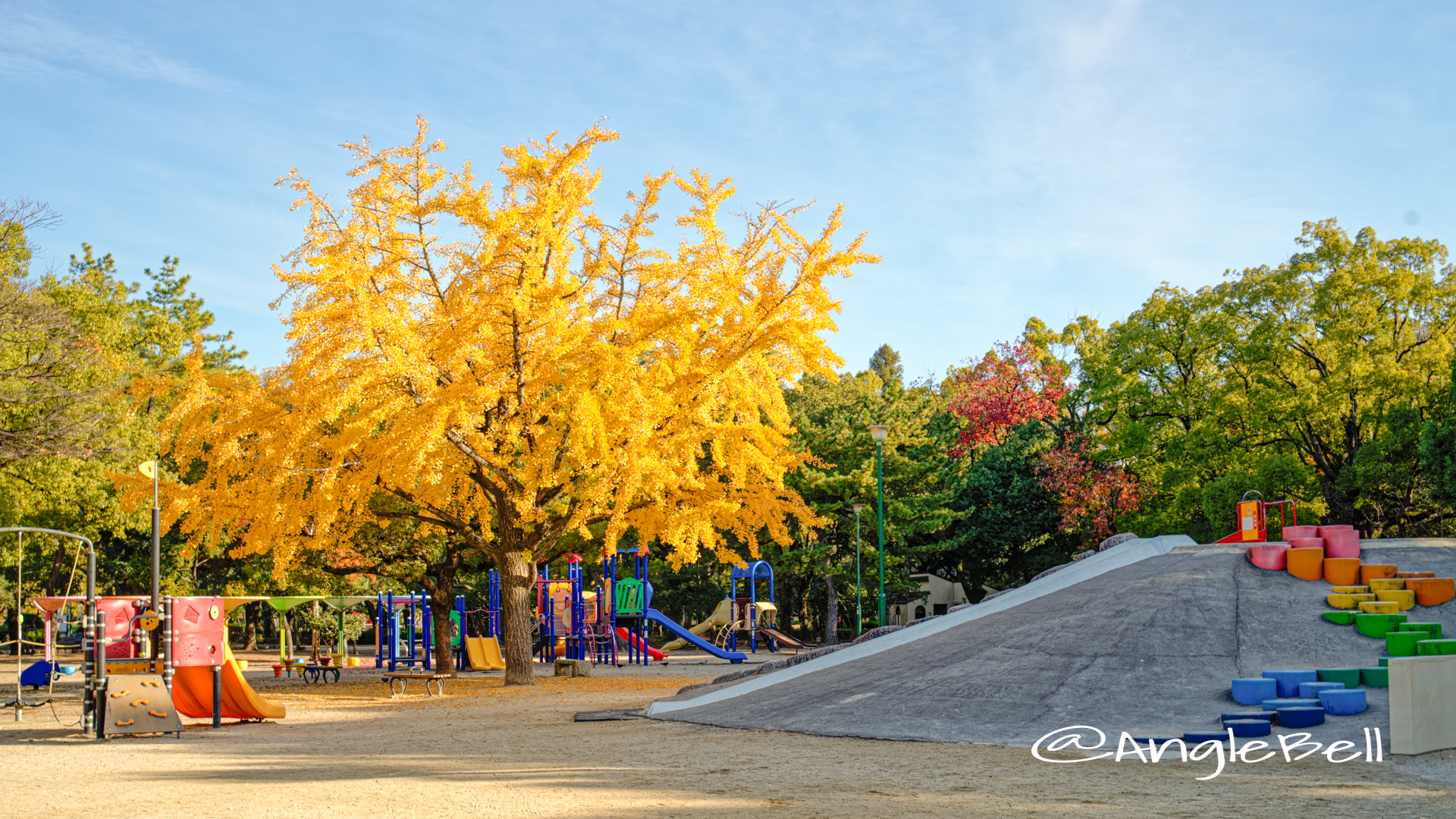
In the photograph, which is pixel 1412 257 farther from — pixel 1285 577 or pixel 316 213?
pixel 316 213

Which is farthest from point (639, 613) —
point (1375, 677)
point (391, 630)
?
point (1375, 677)

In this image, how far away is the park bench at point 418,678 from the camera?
19.7m

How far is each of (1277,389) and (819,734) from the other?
2386 centimetres

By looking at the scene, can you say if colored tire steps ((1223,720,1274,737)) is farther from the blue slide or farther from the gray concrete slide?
the blue slide

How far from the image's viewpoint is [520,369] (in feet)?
60.3

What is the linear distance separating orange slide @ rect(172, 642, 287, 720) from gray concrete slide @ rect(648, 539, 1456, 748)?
5.71 m

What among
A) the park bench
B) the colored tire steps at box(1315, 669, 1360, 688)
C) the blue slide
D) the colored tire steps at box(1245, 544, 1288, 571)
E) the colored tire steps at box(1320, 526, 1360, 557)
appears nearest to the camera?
the colored tire steps at box(1315, 669, 1360, 688)

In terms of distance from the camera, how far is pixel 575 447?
1730cm

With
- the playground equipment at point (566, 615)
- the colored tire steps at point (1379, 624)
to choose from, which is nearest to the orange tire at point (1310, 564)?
the colored tire steps at point (1379, 624)

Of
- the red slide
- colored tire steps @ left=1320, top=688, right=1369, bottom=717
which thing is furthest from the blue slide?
colored tire steps @ left=1320, top=688, right=1369, bottom=717

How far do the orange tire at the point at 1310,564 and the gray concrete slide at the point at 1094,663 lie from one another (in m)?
0.18

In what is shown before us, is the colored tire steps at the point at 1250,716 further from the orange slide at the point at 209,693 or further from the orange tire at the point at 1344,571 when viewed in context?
the orange slide at the point at 209,693

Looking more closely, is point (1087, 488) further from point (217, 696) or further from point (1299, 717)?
point (217, 696)

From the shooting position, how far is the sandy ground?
305 inches
